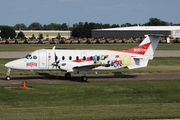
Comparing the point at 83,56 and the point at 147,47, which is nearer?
the point at 83,56

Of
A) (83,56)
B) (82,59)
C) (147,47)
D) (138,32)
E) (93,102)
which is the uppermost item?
(138,32)

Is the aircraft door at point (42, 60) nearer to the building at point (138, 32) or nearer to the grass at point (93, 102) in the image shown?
the grass at point (93, 102)

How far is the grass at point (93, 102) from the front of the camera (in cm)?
1247

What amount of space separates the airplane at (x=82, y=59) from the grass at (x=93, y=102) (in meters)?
2.73

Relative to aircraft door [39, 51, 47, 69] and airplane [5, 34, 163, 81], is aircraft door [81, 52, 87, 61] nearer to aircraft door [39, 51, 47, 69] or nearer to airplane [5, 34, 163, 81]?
airplane [5, 34, 163, 81]

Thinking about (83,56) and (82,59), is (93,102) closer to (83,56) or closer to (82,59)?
(82,59)

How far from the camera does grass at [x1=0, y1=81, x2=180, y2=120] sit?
40.9 ft

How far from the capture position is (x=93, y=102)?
1620 centimetres

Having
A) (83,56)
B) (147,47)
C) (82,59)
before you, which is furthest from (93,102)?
(147,47)

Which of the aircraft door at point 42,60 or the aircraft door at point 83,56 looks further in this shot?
the aircraft door at point 83,56

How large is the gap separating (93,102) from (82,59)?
889cm

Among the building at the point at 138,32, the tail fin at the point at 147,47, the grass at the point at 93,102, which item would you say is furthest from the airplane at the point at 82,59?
the building at the point at 138,32

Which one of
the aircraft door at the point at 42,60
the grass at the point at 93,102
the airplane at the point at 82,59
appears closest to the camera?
the grass at the point at 93,102

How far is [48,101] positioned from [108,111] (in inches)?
186
